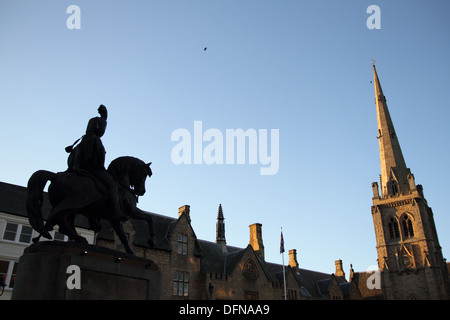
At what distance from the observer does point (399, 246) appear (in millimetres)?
65938

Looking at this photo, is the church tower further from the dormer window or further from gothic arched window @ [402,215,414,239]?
the dormer window

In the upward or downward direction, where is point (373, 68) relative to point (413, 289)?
upward

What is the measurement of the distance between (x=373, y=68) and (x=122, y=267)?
3532 inches

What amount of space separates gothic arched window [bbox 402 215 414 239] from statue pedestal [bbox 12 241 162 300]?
66296mm

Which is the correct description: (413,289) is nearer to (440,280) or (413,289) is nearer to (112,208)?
(440,280)

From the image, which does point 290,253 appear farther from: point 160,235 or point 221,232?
point 160,235

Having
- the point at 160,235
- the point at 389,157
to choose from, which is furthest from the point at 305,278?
the point at 160,235

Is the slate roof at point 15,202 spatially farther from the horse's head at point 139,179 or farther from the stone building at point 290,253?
the horse's head at point 139,179

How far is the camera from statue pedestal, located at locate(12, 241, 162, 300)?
8414 mm

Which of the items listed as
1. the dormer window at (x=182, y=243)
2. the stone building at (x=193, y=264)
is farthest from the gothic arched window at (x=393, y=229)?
the dormer window at (x=182, y=243)

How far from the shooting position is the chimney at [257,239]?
53.4m

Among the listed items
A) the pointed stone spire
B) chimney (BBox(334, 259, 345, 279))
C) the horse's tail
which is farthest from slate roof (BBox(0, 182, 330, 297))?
chimney (BBox(334, 259, 345, 279))

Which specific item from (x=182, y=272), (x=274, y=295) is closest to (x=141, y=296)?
(x=182, y=272)
